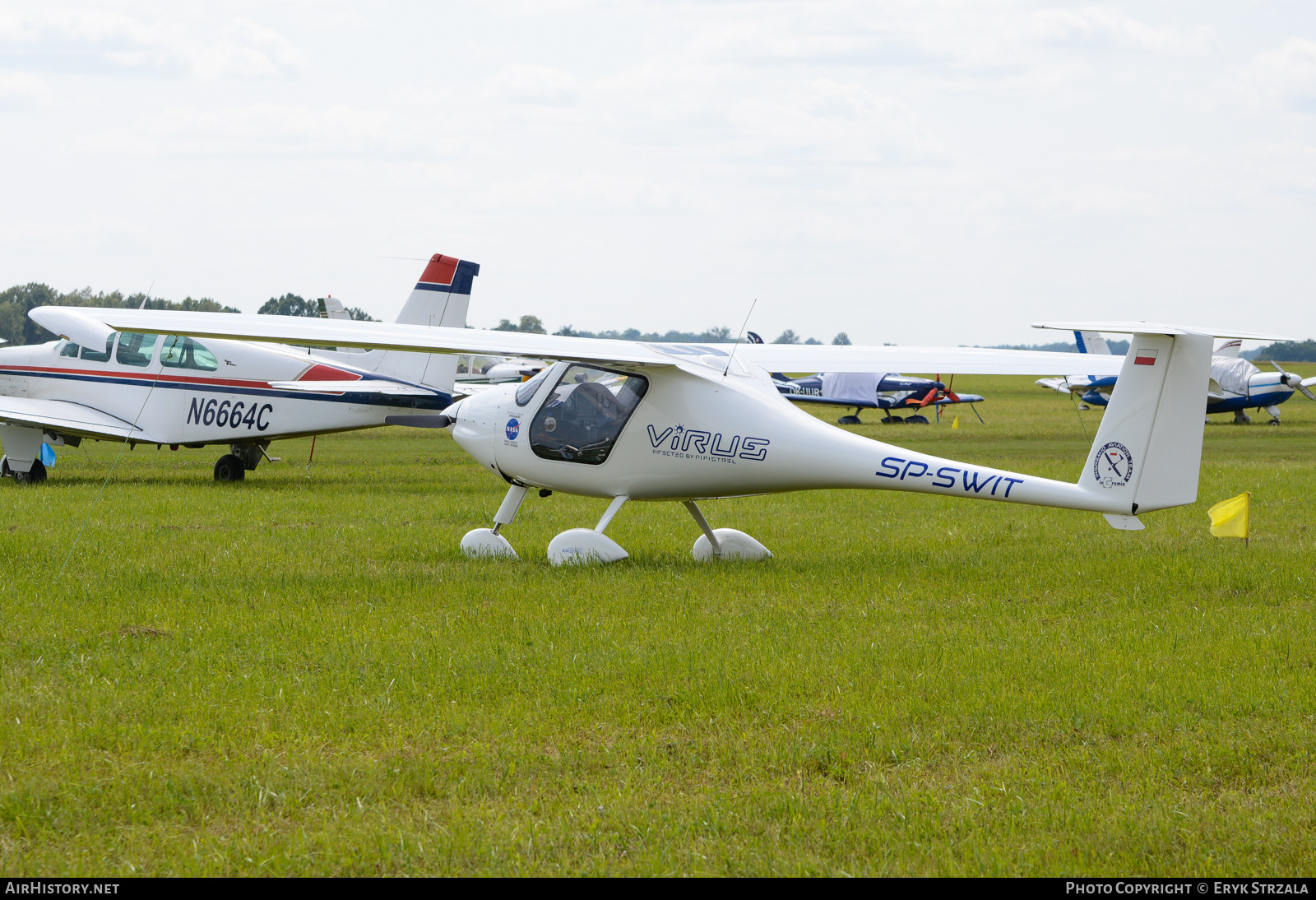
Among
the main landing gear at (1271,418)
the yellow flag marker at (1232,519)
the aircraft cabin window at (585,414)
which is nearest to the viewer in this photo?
the aircraft cabin window at (585,414)

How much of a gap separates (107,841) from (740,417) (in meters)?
6.29

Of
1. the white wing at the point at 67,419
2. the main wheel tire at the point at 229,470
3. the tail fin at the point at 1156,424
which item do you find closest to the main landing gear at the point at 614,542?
the tail fin at the point at 1156,424

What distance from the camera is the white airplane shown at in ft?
57.7

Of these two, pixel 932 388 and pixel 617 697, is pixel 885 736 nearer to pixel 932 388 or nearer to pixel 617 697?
pixel 617 697

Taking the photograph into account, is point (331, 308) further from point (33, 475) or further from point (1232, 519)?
point (1232, 519)

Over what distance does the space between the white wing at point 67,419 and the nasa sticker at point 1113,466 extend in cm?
1414

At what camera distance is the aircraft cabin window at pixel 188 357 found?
17875 mm

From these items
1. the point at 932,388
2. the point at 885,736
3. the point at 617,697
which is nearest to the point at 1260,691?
the point at 885,736

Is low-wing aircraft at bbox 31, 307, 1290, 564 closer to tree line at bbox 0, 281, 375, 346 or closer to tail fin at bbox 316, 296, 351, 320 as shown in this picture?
tail fin at bbox 316, 296, 351, 320

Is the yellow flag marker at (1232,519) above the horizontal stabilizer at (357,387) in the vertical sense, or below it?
below

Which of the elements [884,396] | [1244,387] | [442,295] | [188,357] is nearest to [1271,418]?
[1244,387]

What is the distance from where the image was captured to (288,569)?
9.94 meters

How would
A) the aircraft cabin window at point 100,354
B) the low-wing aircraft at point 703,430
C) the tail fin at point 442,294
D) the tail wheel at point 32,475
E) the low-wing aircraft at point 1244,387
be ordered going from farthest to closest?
the low-wing aircraft at point 1244,387 → the tail fin at point 442,294 → the aircraft cabin window at point 100,354 → the tail wheel at point 32,475 → the low-wing aircraft at point 703,430

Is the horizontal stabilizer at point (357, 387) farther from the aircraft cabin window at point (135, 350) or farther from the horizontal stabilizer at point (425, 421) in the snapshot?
the horizontal stabilizer at point (425, 421)
